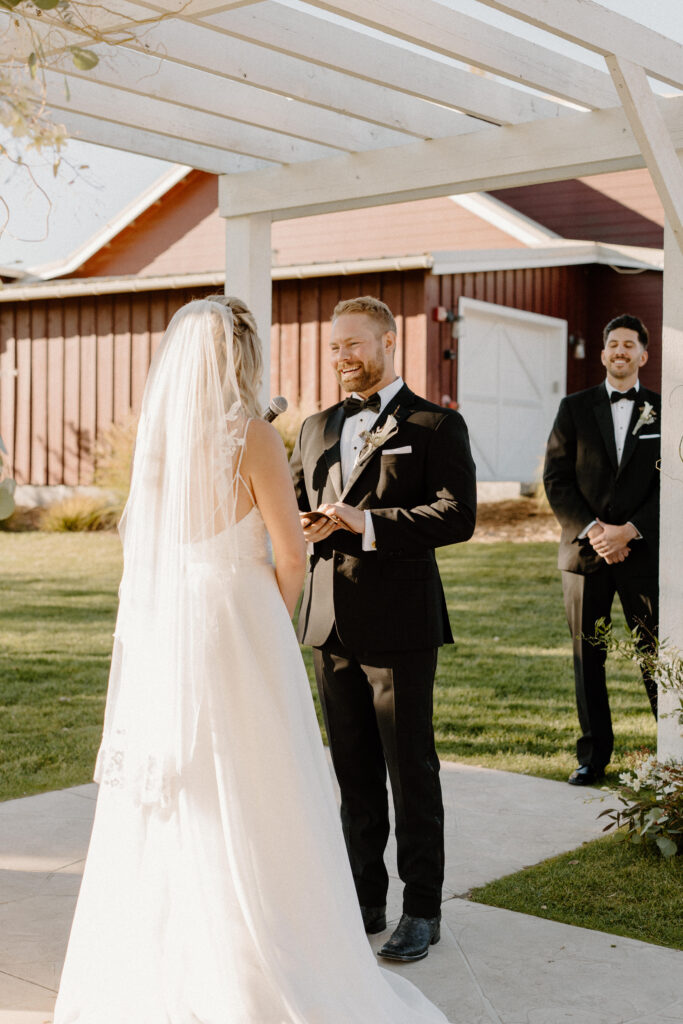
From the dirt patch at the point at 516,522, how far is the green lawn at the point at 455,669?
42cm

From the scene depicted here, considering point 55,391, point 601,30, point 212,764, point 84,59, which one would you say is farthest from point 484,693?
point 55,391

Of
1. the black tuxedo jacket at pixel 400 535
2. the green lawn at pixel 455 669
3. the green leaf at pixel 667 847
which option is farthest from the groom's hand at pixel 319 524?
the green lawn at pixel 455 669

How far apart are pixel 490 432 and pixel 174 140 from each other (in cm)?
1152

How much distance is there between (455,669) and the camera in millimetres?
8578

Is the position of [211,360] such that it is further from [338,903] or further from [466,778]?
[466,778]

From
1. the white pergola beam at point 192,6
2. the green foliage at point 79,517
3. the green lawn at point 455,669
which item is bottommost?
the green lawn at point 455,669

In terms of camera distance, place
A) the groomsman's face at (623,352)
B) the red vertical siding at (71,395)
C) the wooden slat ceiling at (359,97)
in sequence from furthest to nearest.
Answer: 1. the red vertical siding at (71,395)
2. the groomsman's face at (623,352)
3. the wooden slat ceiling at (359,97)

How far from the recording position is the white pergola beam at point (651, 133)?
4180 millimetres

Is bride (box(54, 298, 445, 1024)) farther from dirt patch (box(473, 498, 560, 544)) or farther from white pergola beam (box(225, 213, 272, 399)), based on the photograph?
dirt patch (box(473, 498, 560, 544))

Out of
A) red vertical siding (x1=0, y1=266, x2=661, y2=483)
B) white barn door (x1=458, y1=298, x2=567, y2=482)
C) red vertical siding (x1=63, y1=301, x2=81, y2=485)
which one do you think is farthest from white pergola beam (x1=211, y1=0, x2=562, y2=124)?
red vertical siding (x1=63, y1=301, x2=81, y2=485)

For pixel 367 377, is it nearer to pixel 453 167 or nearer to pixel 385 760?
pixel 385 760

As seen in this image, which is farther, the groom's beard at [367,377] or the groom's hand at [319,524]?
the groom's beard at [367,377]

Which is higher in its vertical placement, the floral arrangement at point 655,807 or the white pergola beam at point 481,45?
the white pergola beam at point 481,45

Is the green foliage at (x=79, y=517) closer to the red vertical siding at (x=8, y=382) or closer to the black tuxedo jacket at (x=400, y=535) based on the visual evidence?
the red vertical siding at (x=8, y=382)
